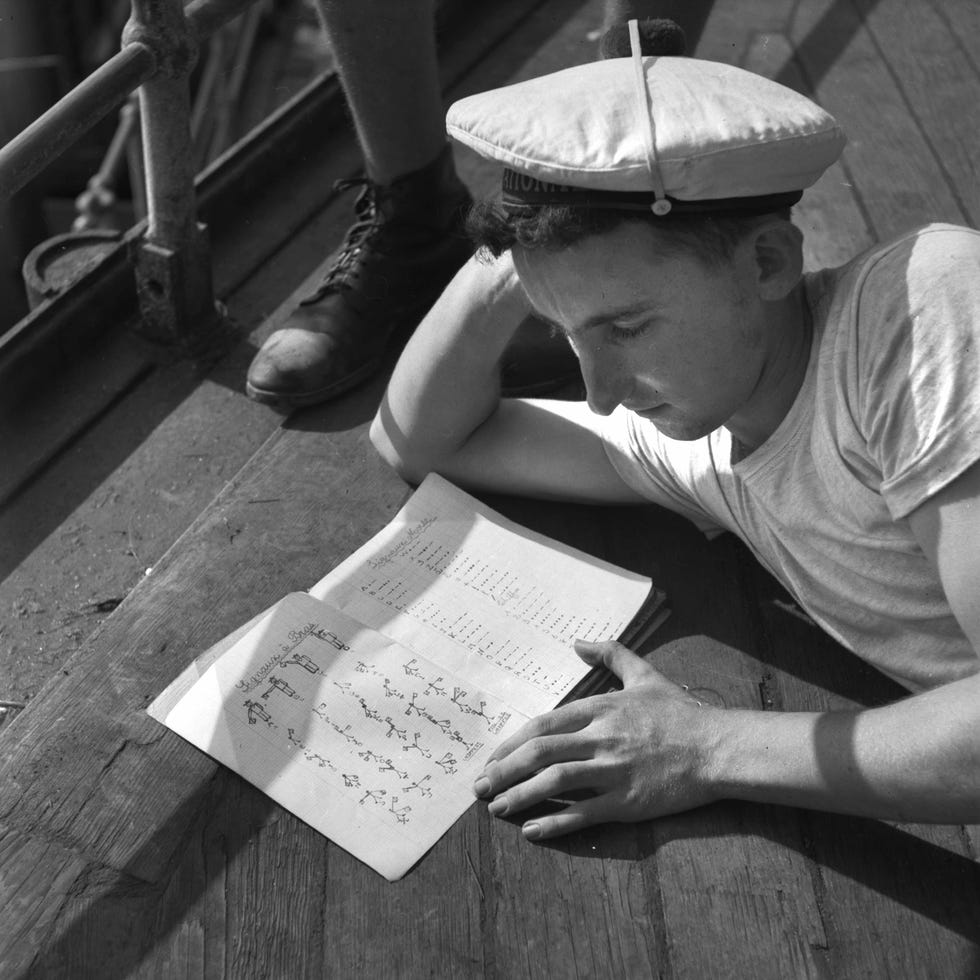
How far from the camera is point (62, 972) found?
50.7 inches

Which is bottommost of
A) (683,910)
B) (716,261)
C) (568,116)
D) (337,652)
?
(683,910)

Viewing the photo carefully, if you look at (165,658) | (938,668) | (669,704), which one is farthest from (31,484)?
(938,668)

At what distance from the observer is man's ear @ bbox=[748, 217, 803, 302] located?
1284 mm

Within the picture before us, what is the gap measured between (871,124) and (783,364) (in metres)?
1.87

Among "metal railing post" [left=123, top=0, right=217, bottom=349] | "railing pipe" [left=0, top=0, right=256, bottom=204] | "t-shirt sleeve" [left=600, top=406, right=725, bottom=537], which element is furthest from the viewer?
"metal railing post" [left=123, top=0, right=217, bottom=349]

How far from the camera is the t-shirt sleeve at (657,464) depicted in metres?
1.68

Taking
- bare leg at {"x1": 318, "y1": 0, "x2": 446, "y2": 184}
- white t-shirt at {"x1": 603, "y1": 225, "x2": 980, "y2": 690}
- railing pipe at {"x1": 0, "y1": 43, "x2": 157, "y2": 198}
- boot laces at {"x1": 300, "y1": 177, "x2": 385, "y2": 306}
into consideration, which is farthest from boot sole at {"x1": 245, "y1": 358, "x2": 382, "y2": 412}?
white t-shirt at {"x1": 603, "y1": 225, "x2": 980, "y2": 690}

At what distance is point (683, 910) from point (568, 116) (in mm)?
864

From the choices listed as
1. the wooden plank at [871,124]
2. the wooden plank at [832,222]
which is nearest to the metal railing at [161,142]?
the wooden plank at [832,222]

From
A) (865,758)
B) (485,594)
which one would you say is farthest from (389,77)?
(865,758)

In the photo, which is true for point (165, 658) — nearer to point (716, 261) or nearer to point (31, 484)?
point (31, 484)

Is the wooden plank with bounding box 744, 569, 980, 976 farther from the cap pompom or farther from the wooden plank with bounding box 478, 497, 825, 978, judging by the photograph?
the cap pompom

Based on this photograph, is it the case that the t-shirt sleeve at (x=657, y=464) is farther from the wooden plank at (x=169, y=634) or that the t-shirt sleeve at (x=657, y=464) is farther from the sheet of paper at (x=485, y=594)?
the wooden plank at (x=169, y=634)

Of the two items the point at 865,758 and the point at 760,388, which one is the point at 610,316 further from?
the point at 865,758
